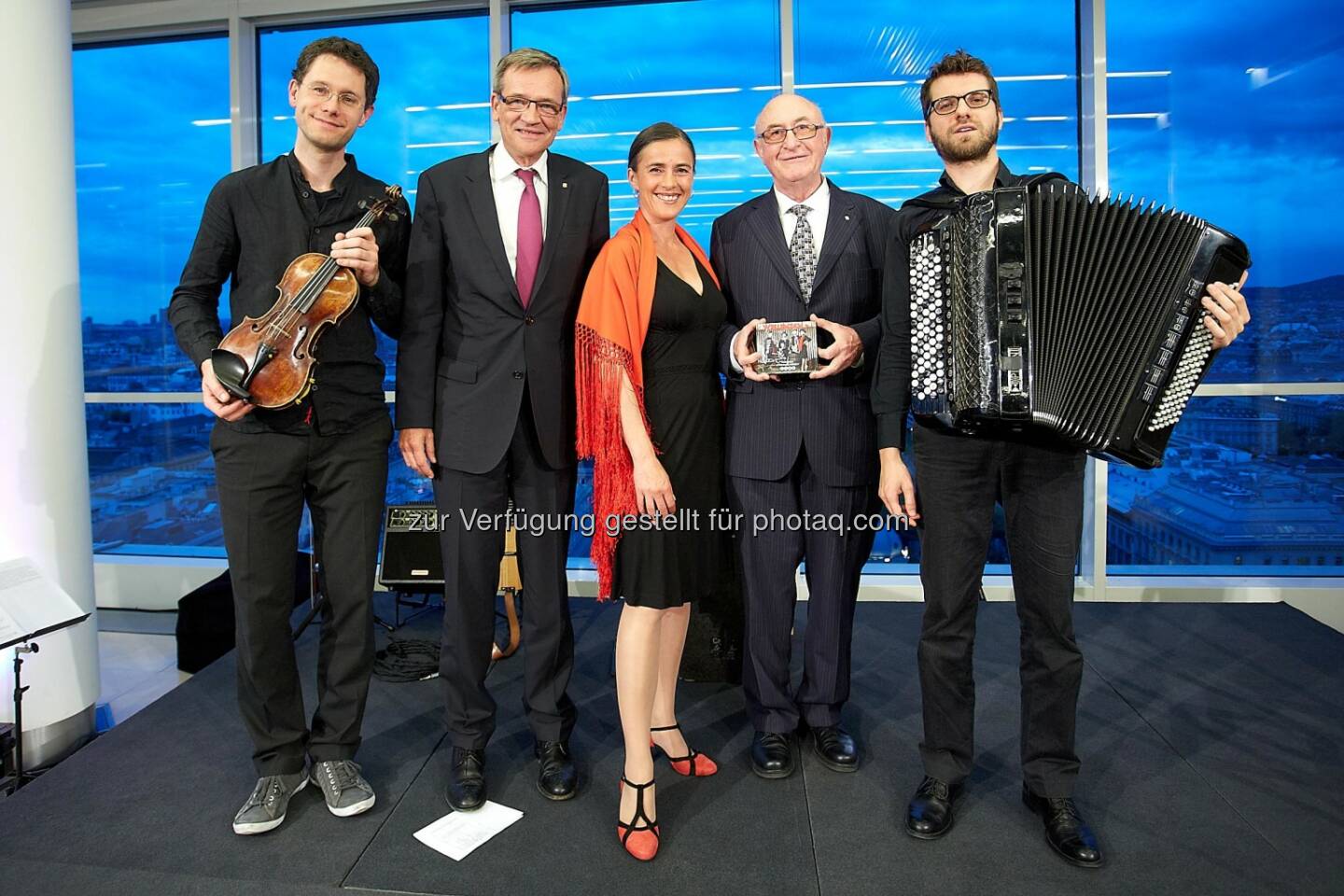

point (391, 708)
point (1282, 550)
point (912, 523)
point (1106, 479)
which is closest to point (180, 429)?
point (391, 708)

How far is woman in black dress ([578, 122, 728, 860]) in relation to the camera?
2.05 meters

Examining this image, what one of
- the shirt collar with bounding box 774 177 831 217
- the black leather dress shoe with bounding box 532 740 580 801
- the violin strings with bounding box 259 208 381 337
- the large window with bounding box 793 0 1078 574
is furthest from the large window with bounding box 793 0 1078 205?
the black leather dress shoe with bounding box 532 740 580 801

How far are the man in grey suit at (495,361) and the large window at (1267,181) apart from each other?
311 cm

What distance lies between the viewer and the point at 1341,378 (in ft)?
13.0

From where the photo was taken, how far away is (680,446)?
216 cm

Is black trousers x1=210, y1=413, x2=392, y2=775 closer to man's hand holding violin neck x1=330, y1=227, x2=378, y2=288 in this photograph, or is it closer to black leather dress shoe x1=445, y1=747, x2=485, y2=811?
black leather dress shoe x1=445, y1=747, x2=485, y2=811

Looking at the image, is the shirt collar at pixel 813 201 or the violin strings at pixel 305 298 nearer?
the violin strings at pixel 305 298

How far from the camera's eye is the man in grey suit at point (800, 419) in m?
2.32

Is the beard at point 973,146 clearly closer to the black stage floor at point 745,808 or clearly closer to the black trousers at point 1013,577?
the black trousers at point 1013,577

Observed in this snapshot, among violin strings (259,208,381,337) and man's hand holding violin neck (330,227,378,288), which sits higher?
man's hand holding violin neck (330,227,378,288)

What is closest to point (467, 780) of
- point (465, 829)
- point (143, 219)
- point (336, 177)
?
point (465, 829)

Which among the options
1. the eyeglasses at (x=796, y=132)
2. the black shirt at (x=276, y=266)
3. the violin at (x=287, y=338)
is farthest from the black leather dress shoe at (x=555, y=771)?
the eyeglasses at (x=796, y=132)

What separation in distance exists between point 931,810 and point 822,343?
1.25 m

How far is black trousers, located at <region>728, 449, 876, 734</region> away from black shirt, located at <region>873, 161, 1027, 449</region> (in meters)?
0.29
